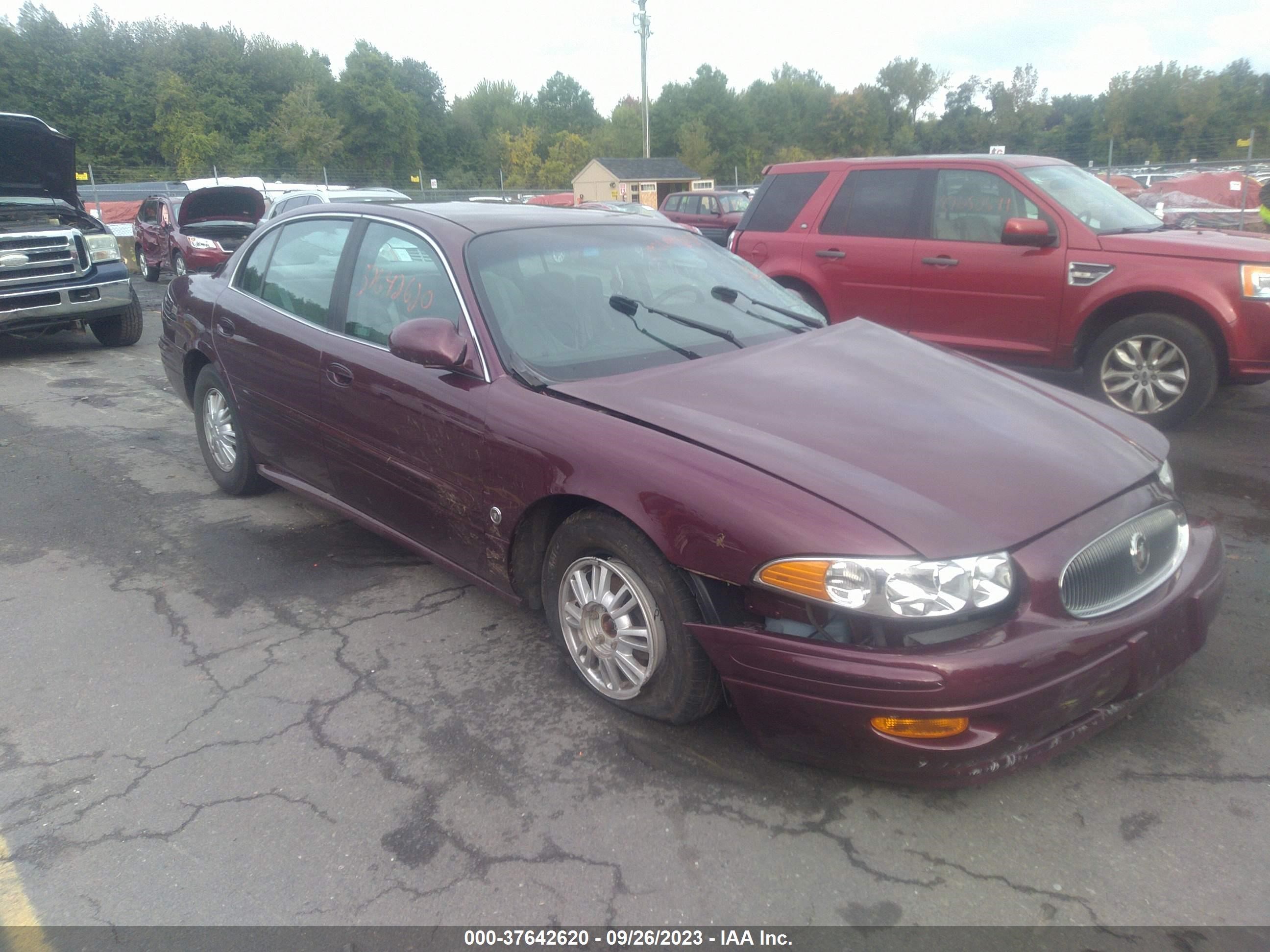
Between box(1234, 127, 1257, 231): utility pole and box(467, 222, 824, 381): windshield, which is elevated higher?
box(1234, 127, 1257, 231): utility pole

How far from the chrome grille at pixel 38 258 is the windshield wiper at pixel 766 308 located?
27.2 ft

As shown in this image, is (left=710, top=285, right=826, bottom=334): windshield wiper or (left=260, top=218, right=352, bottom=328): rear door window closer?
(left=710, top=285, right=826, bottom=334): windshield wiper

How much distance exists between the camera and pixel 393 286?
12.7 ft

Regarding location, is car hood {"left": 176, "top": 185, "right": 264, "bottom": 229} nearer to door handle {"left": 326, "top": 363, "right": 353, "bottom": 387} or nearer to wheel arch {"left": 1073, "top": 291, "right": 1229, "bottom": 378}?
door handle {"left": 326, "top": 363, "right": 353, "bottom": 387}

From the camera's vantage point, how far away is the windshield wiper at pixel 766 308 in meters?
3.99

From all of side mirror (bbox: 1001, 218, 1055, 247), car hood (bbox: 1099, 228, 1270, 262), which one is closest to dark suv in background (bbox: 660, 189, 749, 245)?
side mirror (bbox: 1001, 218, 1055, 247)

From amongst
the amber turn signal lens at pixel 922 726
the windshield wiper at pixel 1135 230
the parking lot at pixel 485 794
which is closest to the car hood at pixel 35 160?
the parking lot at pixel 485 794

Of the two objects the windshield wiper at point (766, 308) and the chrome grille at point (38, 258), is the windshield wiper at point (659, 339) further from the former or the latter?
the chrome grille at point (38, 258)

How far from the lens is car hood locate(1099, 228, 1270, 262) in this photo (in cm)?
582

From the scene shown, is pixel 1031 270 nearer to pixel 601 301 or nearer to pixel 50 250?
pixel 601 301

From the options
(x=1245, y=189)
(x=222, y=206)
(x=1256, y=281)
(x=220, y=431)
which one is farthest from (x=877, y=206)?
(x=222, y=206)

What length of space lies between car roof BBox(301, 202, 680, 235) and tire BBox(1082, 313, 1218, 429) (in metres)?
3.43

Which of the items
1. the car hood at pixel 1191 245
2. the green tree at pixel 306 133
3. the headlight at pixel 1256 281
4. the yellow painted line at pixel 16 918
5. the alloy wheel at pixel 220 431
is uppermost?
the green tree at pixel 306 133

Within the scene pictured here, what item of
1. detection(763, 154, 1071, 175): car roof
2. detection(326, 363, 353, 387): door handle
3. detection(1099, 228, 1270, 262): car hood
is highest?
detection(763, 154, 1071, 175): car roof
